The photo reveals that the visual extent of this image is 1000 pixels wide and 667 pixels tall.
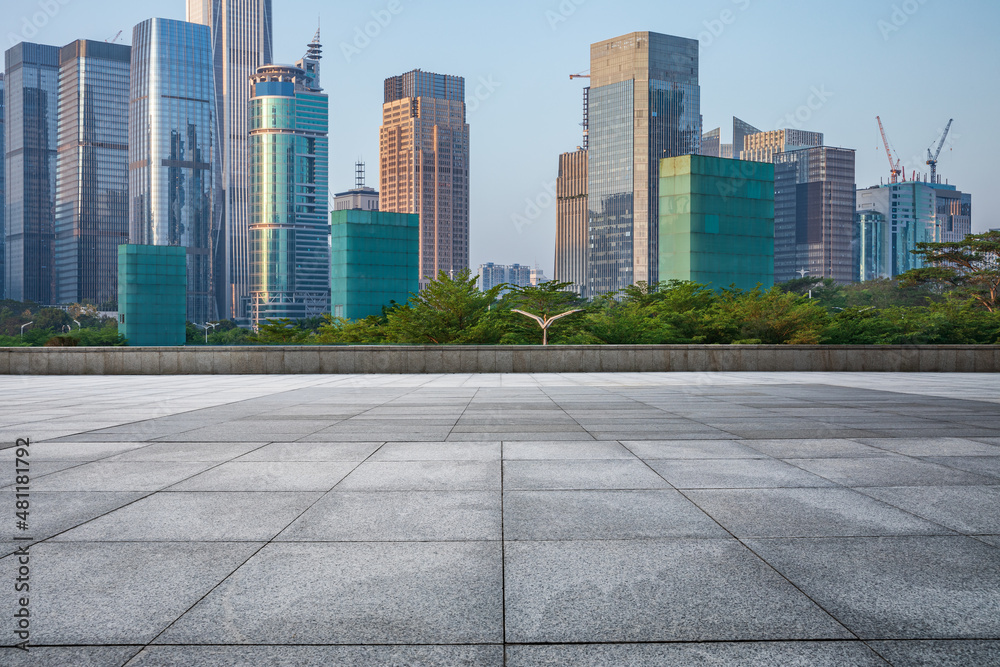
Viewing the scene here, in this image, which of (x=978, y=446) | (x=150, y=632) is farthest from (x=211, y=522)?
(x=978, y=446)

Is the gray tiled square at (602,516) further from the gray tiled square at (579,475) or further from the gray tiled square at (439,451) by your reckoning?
the gray tiled square at (439,451)

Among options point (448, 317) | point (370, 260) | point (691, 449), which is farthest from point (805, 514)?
point (370, 260)

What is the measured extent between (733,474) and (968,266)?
227 ft

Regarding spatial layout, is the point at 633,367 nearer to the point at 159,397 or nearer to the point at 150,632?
the point at 159,397

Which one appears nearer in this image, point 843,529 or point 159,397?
point 843,529

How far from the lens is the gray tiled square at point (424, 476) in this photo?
5809 millimetres

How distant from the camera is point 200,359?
2341cm

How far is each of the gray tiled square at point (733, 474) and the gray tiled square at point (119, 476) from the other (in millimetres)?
4460

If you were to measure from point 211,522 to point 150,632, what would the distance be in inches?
68.8

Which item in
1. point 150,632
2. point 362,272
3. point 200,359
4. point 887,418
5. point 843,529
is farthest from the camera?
point 362,272

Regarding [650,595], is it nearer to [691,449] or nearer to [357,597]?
[357,597]

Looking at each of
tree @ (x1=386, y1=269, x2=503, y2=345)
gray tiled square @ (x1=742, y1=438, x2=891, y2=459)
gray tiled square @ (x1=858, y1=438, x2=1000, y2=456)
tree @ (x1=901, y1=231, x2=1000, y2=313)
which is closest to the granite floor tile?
gray tiled square @ (x1=742, y1=438, x2=891, y2=459)

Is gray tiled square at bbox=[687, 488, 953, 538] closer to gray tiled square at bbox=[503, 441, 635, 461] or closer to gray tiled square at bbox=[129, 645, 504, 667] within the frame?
gray tiled square at bbox=[503, 441, 635, 461]

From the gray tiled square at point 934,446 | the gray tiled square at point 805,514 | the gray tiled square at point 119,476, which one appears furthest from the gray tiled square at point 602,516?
the gray tiled square at point 934,446
